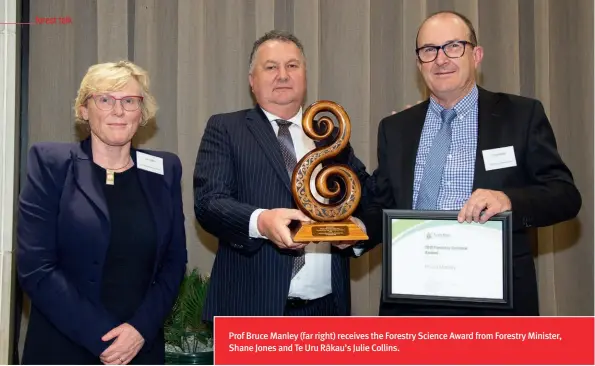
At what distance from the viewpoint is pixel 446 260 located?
1.96 m

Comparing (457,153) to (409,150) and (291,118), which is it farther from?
(291,118)

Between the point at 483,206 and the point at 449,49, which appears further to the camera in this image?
the point at 449,49

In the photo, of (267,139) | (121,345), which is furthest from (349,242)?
(121,345)

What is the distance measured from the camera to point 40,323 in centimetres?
219

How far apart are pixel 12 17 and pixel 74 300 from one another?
1.97m

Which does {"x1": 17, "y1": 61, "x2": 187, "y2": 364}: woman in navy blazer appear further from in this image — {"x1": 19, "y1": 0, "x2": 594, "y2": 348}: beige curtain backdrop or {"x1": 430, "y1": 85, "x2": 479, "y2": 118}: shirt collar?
{"x1": 19, "y1": 0, "x2": 594, "y2": 348}: beige curtain backdrop

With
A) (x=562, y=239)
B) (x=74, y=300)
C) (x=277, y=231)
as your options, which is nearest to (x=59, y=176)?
(x=74, y=300)

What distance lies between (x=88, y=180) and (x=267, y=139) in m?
0.64

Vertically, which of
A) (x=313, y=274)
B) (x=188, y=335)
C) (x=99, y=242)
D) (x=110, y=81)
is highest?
(x=110, y=81)

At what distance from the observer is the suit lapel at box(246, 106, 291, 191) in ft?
7.32

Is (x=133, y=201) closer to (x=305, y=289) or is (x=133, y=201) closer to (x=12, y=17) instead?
(x=305, y=289)

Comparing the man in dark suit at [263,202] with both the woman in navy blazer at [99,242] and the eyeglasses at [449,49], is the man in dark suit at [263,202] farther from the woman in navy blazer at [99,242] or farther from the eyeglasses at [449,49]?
the eyeglasses at [449,49]

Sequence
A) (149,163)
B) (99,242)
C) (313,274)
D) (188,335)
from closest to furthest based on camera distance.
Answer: (99,242), (313,274), (149,163), (188,335)
